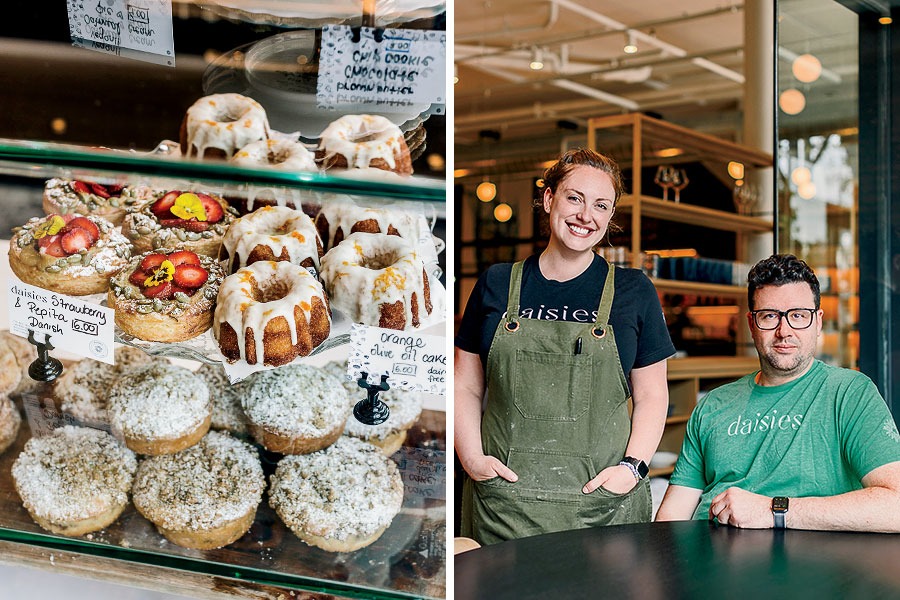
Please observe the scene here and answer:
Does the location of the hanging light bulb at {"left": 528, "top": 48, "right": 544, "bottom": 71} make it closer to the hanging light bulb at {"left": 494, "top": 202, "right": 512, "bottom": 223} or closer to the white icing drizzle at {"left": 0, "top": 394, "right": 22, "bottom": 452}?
the hanging light bulb at {"left": 494, "top": 202, "right": 512, "bottom": 223}

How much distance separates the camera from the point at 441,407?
48.2 inches

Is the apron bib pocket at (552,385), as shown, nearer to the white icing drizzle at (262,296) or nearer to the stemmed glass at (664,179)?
the white icing drizzle at (262,296)

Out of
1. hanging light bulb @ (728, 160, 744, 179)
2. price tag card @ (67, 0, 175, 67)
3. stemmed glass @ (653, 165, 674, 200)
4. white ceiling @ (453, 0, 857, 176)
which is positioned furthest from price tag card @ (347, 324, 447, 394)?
hanging light bulb @ (728, 160, 744, 179)

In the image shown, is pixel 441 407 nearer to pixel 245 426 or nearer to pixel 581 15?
pixel 245 426

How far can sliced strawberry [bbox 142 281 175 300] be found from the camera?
1329 mm

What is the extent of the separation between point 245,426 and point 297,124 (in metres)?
0.45

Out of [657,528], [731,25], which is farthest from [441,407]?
[731,25]

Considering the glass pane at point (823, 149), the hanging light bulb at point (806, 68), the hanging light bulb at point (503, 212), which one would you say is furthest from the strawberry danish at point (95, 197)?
the hanging light bulb at point (503, 212)

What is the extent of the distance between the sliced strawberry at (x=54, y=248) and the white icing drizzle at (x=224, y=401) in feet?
0.92

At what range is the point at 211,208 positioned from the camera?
1.33m

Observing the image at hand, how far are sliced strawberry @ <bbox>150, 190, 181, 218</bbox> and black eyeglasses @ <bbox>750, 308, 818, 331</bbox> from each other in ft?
4.15

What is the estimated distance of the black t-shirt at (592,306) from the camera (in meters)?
2.27

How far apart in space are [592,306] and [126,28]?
51.3 inches

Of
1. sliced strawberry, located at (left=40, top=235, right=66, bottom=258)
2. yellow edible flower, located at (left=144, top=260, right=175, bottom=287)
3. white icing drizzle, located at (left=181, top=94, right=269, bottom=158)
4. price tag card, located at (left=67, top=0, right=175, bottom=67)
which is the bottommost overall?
yellow edible flower, located at (left=144, top=260, right=175, bottom=287)
